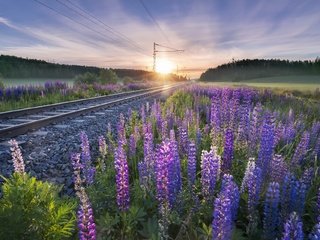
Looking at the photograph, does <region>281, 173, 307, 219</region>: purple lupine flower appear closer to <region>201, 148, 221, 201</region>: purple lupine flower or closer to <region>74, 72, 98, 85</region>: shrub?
<region>201, 148, 221, 201</region>: purple lupine flower

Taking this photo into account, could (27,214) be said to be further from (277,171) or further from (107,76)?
(107,76)

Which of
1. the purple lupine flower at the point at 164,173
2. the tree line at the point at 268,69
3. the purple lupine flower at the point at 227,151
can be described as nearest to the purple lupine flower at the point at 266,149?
the purple lupine flower at the point at 227,151

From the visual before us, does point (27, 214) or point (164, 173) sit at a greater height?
point (164, 173)

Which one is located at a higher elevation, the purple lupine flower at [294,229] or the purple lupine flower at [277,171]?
the purple lupine flower at [294,229]

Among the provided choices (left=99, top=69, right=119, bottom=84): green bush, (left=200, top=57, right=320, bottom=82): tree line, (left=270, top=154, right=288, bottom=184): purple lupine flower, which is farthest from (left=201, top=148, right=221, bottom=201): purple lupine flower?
(left=200, top=57, right=320, bottom=82): tree line

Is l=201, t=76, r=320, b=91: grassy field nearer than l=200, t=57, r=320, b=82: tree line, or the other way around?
l=201, t=76, r=320, b=91: grassy field

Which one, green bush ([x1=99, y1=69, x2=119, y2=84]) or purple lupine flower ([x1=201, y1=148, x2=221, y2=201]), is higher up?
purple lupine flower ([x1=201, y1=148, x2=221, y2=201])

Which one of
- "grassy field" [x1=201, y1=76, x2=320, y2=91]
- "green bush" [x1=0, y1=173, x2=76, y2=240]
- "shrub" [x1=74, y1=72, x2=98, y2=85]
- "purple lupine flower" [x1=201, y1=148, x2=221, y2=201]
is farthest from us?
"shrub" [x1=74, y1=72, x2=98, y2=85]

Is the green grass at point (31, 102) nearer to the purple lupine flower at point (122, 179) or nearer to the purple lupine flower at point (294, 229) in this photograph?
the purple lupine flower at point (122, 179)

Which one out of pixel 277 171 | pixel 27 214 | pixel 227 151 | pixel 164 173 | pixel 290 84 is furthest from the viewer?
pixel 290 84

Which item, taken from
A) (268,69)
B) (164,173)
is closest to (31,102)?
(164,173)

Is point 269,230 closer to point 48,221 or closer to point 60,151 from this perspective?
point 48,221

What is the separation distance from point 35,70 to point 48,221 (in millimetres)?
69159

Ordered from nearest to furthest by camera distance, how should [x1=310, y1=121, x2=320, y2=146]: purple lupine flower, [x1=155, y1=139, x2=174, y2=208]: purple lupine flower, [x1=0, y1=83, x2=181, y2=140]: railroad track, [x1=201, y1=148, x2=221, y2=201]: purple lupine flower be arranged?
[x1=155, y1=139, x2=174, y2=208]: purple lupine flower < [x1=201, y1=148, x2=221, y2=201]: purple lupine flower < [x1=310, y1=121, x2=320, y2=146]: purple lupine flower < [x1=0, y1=83, x2=181, y2=140]: railroad track
